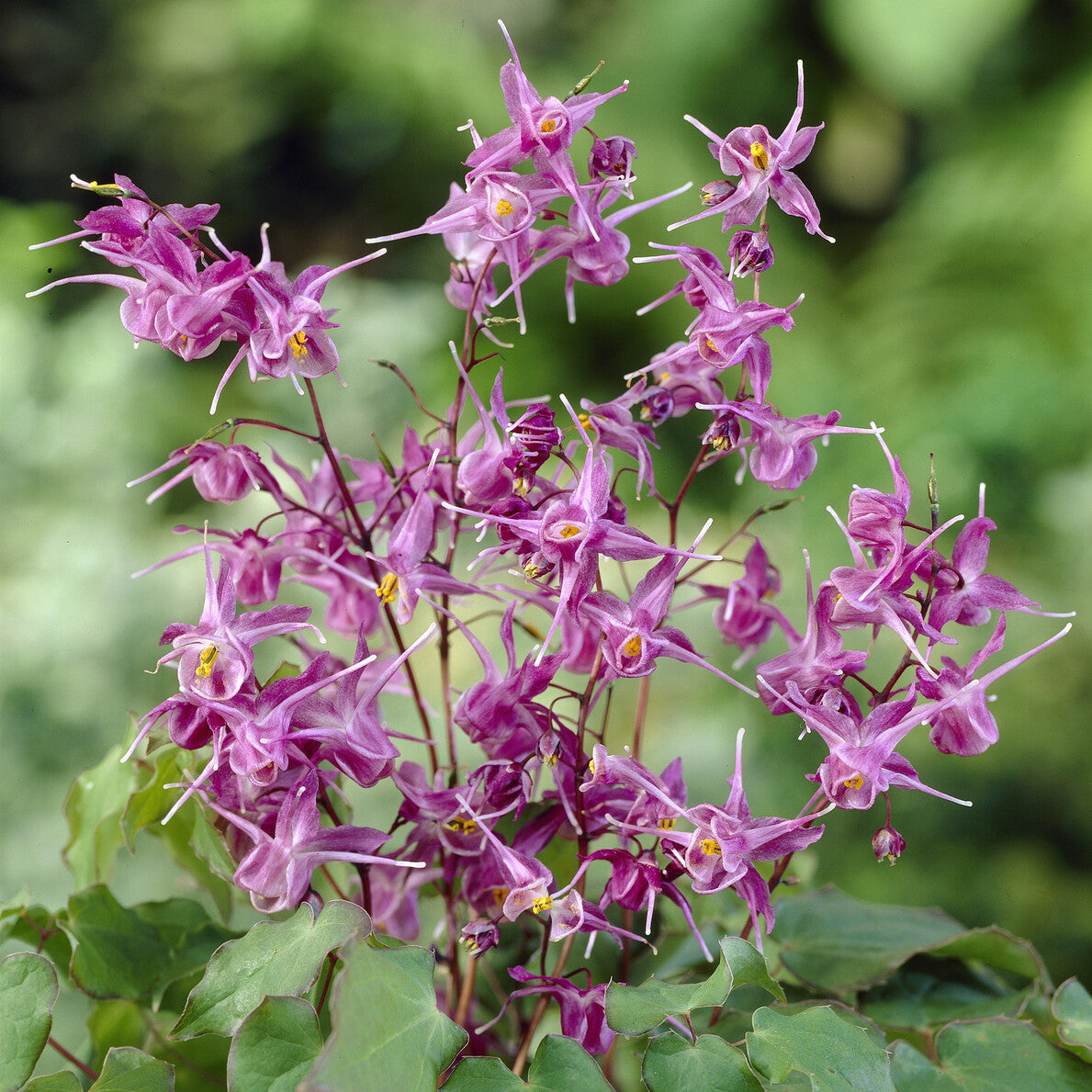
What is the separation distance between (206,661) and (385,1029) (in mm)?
105

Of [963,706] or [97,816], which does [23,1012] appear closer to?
[97,816]

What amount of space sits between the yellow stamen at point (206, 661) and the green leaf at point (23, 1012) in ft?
0.37

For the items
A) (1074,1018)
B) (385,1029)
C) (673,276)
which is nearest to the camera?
(385,1029)


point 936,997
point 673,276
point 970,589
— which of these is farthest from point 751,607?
point 673,276

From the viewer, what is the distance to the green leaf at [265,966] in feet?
0.96

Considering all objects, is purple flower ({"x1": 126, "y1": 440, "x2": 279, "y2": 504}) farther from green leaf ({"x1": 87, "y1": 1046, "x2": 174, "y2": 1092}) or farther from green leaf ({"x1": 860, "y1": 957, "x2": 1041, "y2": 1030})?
green leaf ({"x1": 860, "y1": 957, "x2": 1041, "y2": 1030})

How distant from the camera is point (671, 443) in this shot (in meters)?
1.96

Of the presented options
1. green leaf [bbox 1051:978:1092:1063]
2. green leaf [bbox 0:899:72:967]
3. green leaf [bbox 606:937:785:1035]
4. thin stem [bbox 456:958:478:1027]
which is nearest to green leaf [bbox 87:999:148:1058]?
green leaf [bbox 0:899:72:967]

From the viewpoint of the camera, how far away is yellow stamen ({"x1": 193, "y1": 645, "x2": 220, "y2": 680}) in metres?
0.29

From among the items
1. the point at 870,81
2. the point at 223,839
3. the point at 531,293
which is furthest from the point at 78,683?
the point at 870,81

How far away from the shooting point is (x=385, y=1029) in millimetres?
272

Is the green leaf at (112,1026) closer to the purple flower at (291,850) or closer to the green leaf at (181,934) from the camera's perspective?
the green leaf at (181,934)

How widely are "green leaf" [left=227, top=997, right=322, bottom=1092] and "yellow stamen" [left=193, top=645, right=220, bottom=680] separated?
0.09 m

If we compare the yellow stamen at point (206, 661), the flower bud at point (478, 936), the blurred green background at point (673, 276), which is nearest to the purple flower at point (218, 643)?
the yellow stamen at point (206, 661)
